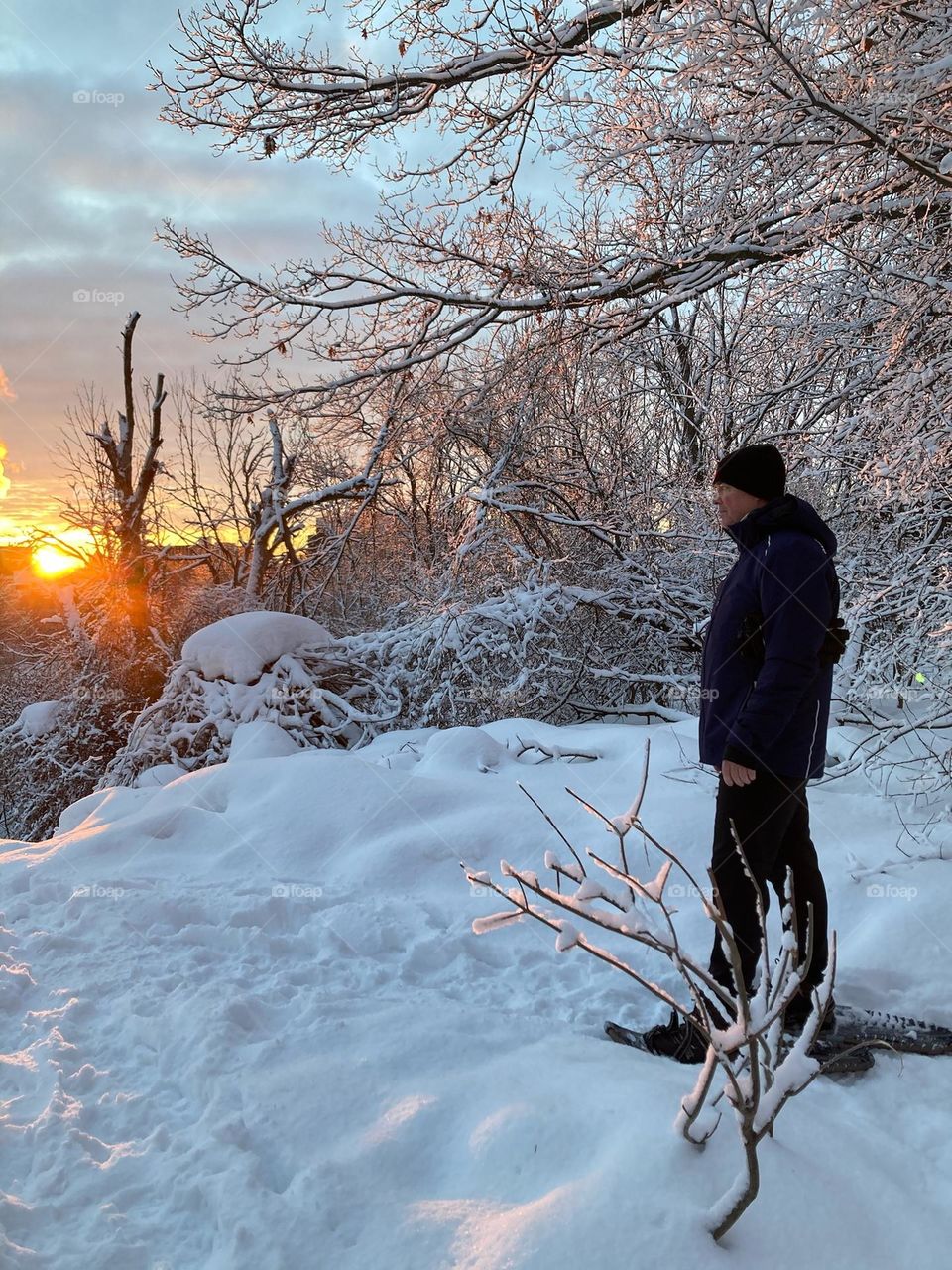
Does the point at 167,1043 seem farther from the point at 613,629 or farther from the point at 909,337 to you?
the point at 613,629

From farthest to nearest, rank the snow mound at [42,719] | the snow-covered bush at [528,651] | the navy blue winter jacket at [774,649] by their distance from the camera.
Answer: the snow mound at [42,719]
the snow-covered bush at [528,651]
the navy blue winter jacket at [774,649]

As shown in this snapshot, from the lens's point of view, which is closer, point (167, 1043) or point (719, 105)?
point (167, 1043)

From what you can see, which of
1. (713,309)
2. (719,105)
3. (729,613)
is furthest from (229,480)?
(729,613)

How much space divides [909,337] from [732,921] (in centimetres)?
326

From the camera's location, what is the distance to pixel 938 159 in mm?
3506

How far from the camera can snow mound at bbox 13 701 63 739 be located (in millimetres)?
12734

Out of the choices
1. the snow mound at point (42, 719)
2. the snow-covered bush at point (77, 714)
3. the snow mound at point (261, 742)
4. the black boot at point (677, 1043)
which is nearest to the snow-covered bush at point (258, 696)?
the snow mound at point (261, 742)

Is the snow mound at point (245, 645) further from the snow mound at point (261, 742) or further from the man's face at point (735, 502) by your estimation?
the man's face at point (735, 502)

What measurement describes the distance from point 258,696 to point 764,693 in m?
6.69

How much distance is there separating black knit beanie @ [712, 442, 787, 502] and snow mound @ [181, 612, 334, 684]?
21.5ft

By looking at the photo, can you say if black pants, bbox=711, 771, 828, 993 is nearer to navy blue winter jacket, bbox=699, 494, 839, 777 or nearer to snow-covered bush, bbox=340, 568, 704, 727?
navy blue winter jacket, bbox=699, 494, 839, 777

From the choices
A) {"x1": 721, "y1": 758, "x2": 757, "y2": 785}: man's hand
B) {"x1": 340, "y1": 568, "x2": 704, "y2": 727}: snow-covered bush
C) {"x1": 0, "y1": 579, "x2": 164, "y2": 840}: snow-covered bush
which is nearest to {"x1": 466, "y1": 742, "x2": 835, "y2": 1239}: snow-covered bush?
{"x1": 721, "y1": 758, "x2": 757, "y2": 785}: man's hand

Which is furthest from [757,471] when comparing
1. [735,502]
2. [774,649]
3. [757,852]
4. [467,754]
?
[467,754]

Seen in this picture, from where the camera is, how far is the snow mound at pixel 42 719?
12734mm
